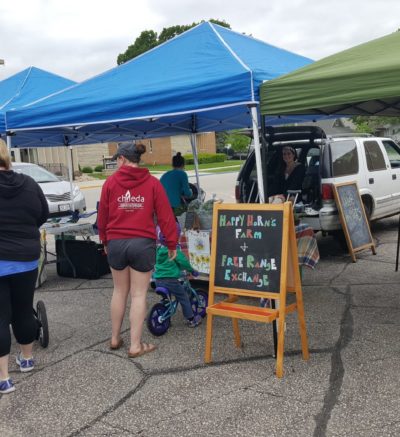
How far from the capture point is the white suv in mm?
7457

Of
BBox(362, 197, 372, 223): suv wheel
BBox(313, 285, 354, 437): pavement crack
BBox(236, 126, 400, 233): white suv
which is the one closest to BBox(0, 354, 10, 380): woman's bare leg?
BBox(313, 285, 354, 437): pavement crack

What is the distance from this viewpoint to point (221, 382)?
3.85 meters

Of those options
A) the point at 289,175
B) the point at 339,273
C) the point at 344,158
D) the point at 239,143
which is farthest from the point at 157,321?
the point at 239,143

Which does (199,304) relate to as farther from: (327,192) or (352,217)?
(352,217)

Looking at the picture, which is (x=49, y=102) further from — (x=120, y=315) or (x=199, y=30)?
(x=120, y=315)

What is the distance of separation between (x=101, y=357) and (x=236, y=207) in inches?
70.3

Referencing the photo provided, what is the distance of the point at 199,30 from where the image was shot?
6.32m

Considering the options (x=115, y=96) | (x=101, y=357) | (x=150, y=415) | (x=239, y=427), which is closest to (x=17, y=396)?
(x=101, y=357)

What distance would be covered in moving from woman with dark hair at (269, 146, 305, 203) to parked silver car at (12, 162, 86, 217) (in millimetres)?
5961

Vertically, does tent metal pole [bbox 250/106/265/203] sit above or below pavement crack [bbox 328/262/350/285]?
above

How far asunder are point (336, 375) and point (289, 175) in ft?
13.2

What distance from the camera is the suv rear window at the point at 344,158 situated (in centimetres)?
767

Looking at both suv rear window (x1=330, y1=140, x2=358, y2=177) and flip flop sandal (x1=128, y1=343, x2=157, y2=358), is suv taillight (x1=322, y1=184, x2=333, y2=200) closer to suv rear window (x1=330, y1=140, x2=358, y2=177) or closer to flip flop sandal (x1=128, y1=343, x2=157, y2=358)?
suv rear window (x1=330, y1=140, x2=358, y2=177)

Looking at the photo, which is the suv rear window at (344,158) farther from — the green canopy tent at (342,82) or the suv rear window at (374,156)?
the green canopy tent at (342,82)
